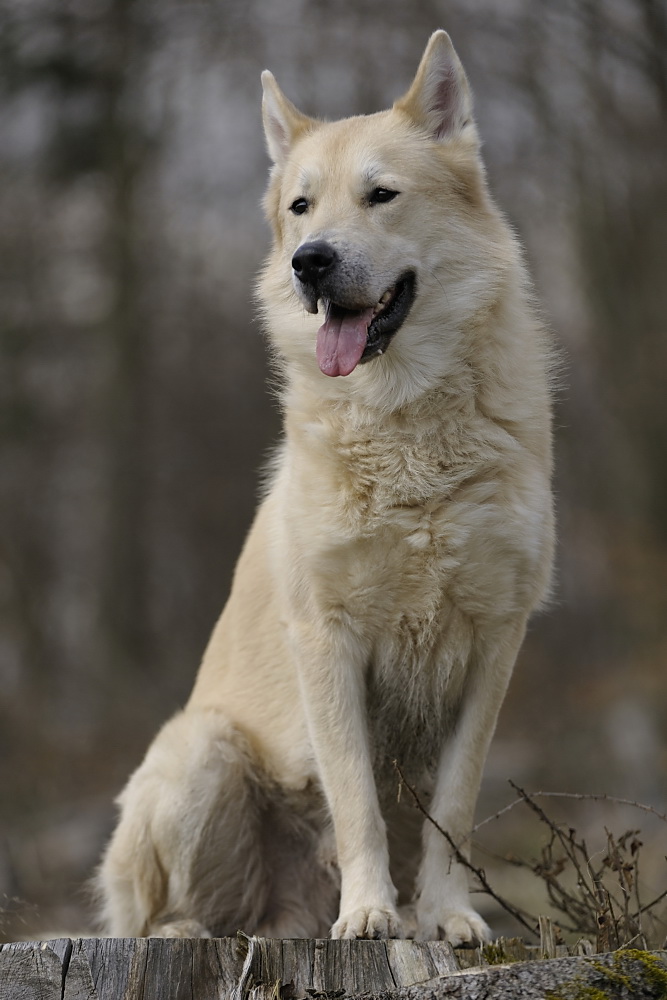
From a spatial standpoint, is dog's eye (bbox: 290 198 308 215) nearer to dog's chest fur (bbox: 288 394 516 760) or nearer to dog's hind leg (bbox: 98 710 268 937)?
dog's chest fur (bbox: 288 394 516 760)

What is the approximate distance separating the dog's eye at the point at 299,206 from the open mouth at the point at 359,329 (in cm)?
51

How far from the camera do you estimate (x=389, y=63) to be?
11625mm

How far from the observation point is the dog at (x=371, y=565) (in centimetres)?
371

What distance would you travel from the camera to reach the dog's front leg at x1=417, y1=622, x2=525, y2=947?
3.67m

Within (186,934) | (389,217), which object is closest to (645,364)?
(389,217)

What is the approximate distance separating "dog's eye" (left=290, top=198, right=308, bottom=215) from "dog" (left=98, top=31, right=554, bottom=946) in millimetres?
15

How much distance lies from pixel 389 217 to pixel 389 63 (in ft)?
27.6

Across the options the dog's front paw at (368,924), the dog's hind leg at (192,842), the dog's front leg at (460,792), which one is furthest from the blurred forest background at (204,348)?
the dog's front paw at (368,924)

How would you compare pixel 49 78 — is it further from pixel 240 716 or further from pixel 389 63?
pixel 240 716

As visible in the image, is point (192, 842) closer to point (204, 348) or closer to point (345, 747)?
point (345, 747)

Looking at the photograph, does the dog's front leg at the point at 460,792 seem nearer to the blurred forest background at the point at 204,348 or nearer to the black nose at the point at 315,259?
the black nose at the point at 315,259

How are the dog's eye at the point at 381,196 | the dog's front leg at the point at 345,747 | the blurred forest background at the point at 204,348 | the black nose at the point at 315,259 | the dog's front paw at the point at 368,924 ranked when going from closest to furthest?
the dog's front paw at the point at 368,924, the dog's front leg at the point at 345,747, the black nose at the point at 315,259, the dog's eye at the point at 381,196, the blurred forest background at the point at 204,348

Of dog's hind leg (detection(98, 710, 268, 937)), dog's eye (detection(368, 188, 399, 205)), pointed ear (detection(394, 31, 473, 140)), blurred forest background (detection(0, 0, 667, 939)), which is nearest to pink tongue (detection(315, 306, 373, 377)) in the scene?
dog's eye (detection(368, 188, 399, 205))

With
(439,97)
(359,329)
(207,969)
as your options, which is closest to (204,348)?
(439,97)
